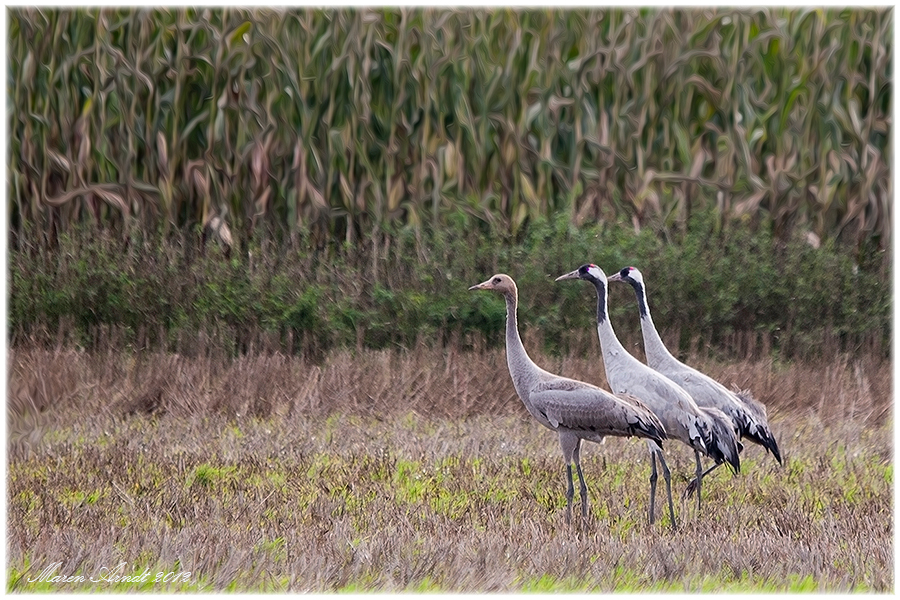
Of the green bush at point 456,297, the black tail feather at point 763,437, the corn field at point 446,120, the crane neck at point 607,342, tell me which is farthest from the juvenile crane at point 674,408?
the corn field at point 446,120

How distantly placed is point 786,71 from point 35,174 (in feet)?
17.9

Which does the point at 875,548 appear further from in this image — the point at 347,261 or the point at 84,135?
the point at 84,135

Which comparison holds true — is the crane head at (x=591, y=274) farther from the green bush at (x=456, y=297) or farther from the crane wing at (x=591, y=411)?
the green bush at (x=456, y=297)

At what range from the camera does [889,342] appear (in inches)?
312

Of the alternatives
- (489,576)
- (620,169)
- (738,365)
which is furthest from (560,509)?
(620,169)

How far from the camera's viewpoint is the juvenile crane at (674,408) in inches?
209

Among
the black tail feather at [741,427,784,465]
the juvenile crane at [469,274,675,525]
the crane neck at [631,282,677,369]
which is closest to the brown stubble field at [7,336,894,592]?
the black tail feather at [741,427,784,465]

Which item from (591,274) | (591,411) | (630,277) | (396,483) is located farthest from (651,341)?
(396,483)

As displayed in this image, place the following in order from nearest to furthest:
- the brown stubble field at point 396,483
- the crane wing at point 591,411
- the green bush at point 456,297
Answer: the brown stubble field at point 396,483 → the crane wing at point 591,411 → the green bush at point 456,297

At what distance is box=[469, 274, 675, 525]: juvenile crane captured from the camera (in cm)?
520

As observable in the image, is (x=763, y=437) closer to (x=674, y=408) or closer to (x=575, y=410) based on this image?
(x=674, y=408)

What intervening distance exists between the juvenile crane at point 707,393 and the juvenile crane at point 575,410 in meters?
0.49

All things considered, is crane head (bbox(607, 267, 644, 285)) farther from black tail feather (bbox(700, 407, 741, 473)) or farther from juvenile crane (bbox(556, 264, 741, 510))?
black tail feather (bbox(700, 407, 741, 473))

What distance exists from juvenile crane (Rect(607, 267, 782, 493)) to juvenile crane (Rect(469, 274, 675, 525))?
49 cm
